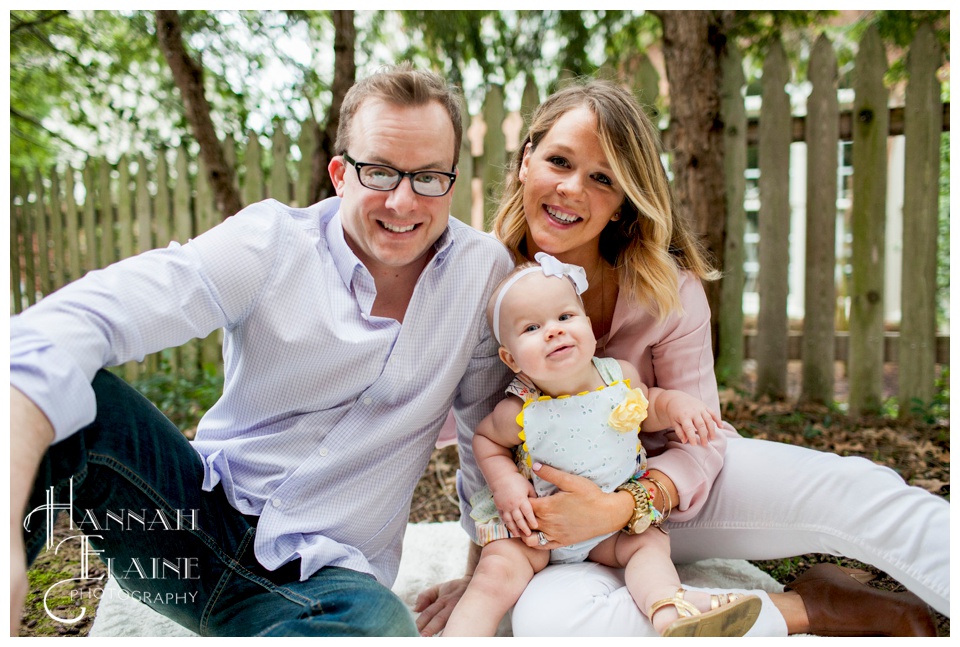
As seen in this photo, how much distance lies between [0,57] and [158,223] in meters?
4.18

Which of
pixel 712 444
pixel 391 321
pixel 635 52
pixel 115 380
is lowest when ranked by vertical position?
pixel 712 444

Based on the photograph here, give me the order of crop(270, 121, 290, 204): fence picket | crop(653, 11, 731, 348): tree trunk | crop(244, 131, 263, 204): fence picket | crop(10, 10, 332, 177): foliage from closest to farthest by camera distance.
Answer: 1. crop(653, 11, 731, 348): tree trunk
2. crop(270, 121, 290, 204): fence picket
3. crop(244, 131, 263, 204): fence picket
4. crop(10, 10, 332, 177): foliage

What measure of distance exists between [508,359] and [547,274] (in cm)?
26

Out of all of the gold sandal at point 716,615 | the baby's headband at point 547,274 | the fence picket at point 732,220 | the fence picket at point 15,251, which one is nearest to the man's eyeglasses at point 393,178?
the baby's headband at point 547,274

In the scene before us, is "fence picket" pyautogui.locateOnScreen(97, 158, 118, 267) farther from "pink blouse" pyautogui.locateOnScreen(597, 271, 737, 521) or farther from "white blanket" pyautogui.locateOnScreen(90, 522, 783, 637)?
"pink blouse" pyautogui.locateOnScreen(597, 271, 737, 521)

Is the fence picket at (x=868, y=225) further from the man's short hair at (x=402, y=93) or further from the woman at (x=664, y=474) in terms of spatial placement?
the man's short hair at (x=402, y=93)

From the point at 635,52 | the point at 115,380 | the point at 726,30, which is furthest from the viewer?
the point at 635,52

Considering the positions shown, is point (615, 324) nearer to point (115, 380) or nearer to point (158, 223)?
point (115, 380)

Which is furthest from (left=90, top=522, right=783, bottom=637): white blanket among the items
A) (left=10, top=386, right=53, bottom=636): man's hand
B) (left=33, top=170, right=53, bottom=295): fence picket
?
(left=33, top=170, right=53, bottom=295): fence picket

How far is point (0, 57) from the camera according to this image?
207 centimetres

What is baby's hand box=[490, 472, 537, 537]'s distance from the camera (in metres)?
1.94

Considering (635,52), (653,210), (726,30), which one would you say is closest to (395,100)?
(653,210)

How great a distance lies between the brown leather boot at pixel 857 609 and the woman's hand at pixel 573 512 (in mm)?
583

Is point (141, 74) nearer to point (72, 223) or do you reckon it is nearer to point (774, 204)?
point (72, 223)
